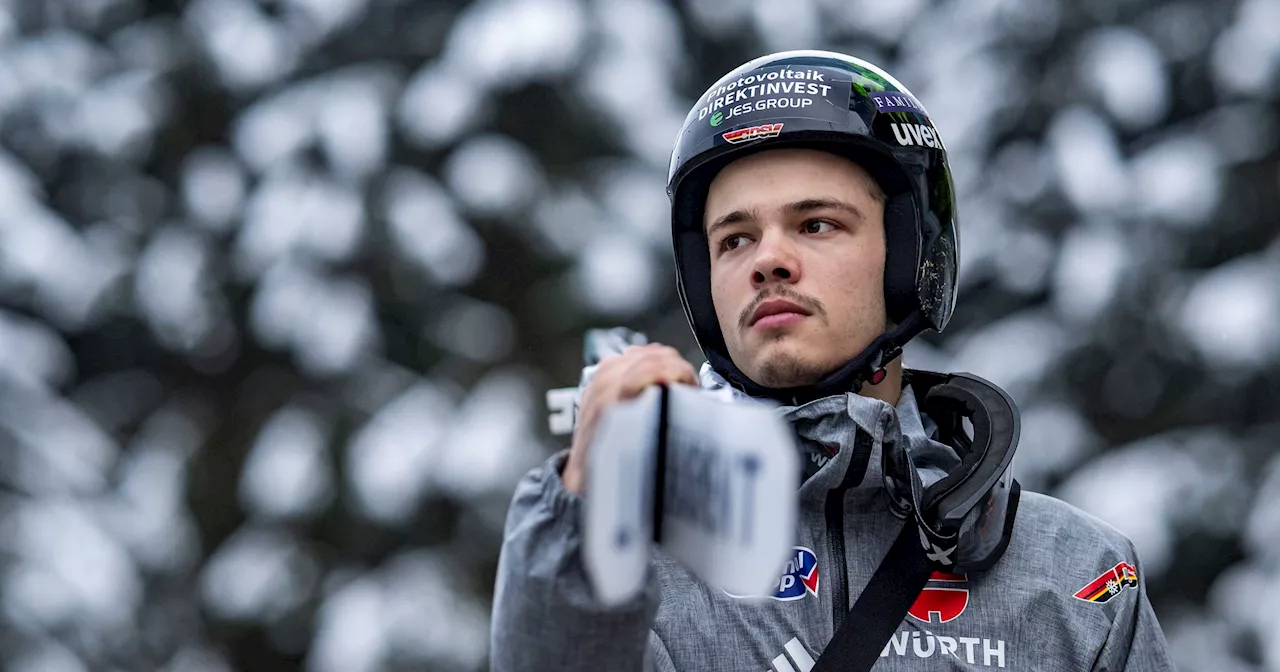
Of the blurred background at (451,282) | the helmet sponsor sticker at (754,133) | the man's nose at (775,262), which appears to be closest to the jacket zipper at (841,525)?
the man's nose at (775,262)

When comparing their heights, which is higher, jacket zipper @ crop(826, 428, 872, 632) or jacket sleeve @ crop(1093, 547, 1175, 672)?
jacket zipper @ crop(826, 428, 872, 632)

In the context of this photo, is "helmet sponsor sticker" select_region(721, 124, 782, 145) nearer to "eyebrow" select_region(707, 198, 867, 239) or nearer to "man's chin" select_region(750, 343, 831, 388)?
"eyebrow" select_region(707, 198, 867, 239)

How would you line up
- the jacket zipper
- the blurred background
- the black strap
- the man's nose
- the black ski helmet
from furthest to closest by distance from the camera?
the blurred background < the black ski helmet < the man's nose < the jacket zipper < the black strap

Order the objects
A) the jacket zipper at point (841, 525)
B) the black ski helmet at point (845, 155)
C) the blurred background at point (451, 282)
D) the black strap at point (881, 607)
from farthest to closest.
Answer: the blurred background at point (451, 282) < the black ski helmet at point (845, 155) < the jacket zipper at point (841, 525) < the black strap at point (881, 607)

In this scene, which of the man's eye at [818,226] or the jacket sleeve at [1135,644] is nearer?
the jacket sleeve at [1135,644]

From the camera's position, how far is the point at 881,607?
1.60m

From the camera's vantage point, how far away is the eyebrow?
1885 mm

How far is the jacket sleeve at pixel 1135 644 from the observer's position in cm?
169

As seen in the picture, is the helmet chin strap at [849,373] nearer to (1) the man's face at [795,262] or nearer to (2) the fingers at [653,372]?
(1) the man's face at [795,262]

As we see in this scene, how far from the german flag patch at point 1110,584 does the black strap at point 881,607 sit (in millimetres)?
254

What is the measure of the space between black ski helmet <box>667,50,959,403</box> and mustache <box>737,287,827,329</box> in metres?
0.10

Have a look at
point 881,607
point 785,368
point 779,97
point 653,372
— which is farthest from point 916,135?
point 653,372

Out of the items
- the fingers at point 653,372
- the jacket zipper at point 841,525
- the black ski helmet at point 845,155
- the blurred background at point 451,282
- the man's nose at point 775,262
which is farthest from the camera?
the blurred background at point 451,282

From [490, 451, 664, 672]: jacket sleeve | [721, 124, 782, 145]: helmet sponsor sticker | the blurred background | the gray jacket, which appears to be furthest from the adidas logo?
the blurred background
